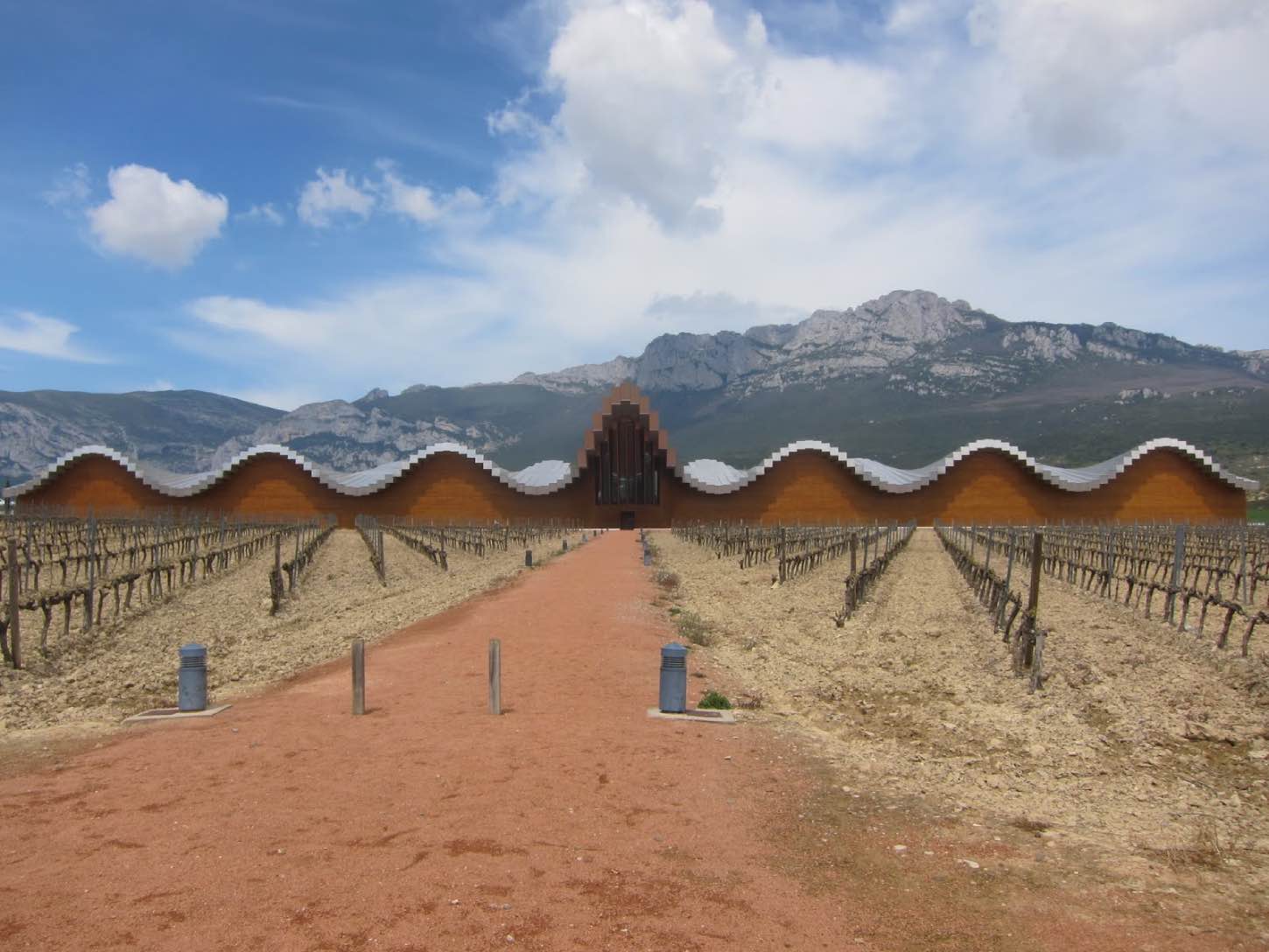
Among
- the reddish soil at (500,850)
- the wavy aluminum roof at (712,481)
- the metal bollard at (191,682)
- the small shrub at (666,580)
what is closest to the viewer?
the reddish soil at (500,850)

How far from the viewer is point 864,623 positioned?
18.0 metres

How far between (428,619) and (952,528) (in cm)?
4518

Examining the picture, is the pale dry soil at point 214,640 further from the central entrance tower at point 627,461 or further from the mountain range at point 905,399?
the mountain range at point 905,399

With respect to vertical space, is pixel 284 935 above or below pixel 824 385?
below

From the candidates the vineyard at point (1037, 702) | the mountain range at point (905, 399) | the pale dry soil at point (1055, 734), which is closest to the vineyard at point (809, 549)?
the vineyard at point (1037, 702)

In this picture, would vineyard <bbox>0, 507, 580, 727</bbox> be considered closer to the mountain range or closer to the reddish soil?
the reddish soil

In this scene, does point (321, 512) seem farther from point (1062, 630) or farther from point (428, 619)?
point (1062, 630)

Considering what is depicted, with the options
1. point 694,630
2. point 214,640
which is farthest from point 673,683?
point 214,640

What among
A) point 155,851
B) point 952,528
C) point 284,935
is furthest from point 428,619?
point 952,528

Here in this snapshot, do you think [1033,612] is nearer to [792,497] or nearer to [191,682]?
[191,682]

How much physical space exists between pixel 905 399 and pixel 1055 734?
467 ft

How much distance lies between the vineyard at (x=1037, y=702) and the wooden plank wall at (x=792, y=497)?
3807 cm

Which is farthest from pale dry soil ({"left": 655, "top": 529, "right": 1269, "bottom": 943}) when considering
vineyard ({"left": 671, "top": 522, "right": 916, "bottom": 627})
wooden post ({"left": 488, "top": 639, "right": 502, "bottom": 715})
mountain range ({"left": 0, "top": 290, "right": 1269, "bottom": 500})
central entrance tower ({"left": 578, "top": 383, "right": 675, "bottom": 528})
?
mountain range ({"left": 0, "top": 290, "right": 1269, "bottom": 500})

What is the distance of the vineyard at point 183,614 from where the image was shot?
12.9m
